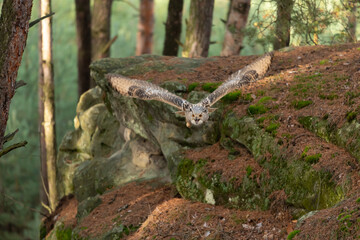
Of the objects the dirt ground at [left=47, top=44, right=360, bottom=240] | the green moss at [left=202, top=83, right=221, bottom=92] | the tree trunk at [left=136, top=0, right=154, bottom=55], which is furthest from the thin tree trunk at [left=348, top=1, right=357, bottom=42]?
the tree trunk at [left=136, top=0, right=154, bottom=55]

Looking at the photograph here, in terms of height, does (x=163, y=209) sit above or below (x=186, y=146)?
below

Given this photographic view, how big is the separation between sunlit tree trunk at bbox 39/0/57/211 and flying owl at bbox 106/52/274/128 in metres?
5.45

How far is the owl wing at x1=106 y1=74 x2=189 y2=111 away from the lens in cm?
998

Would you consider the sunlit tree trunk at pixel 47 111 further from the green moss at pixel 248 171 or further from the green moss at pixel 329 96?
the green moss at pixel 329 96

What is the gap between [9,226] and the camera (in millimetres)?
29797

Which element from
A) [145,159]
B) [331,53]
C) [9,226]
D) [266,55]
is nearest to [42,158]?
Result: [145,159]

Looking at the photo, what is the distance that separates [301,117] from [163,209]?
11.2 feet

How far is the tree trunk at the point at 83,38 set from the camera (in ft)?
64.2

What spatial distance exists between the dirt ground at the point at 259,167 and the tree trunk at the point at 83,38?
7502mm

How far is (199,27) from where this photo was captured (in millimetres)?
16234

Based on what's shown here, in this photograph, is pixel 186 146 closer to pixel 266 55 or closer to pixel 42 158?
pixel 266 55

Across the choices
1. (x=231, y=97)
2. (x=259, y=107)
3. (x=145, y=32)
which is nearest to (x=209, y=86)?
(x=231, y=97)

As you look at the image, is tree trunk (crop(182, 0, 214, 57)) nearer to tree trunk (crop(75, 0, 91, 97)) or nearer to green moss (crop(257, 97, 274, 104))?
tree trunk (crop(75, 0, 91, 97))

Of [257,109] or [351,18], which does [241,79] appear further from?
[351,18]
